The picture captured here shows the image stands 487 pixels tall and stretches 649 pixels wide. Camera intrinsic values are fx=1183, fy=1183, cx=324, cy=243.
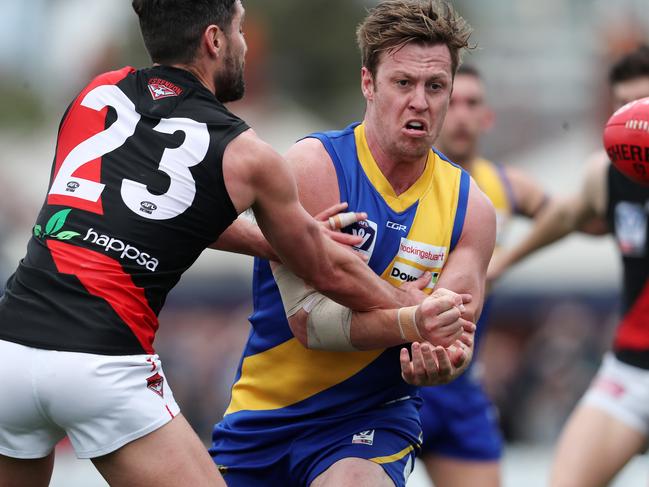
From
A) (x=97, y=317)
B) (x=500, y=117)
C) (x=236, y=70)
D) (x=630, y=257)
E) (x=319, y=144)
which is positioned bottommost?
(x=500, y=117)

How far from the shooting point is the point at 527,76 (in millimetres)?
35844

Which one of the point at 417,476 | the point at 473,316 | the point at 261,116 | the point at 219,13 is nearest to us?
the point at 219,13

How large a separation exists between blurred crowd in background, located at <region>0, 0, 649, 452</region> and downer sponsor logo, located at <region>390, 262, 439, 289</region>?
7.83m

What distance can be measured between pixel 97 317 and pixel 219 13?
133 cm

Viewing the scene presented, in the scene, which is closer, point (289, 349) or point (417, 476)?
point (289, 349)

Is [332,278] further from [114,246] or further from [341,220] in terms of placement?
[114,246]

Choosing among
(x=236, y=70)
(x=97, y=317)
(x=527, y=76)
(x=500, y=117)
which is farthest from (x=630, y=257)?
(x=527, y=76)

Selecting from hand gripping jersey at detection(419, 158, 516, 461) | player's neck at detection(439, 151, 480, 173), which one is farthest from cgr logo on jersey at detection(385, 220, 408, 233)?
player's neck at detection(439, 151, 480, 173)

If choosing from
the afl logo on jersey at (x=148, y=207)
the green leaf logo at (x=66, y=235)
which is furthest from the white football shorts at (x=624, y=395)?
the green leaf logo at (x=66, y=235)

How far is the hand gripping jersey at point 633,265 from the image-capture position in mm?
7129

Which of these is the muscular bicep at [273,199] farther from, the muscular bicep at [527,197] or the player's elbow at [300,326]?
the muscular bicep at [527,197]

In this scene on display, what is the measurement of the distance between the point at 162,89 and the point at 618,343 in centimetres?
379

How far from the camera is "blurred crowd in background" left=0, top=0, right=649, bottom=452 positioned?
581 inches

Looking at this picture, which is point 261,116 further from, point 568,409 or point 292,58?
point 568,409
